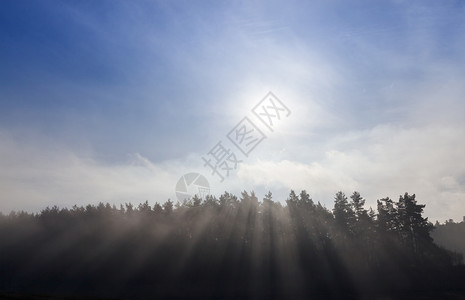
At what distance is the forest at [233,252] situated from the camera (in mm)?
62375

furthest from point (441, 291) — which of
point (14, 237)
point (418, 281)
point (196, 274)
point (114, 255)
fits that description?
point (14, 237)

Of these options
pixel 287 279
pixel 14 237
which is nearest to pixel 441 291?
pixel 287 279

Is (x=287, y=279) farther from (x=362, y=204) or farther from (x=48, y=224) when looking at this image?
(x=48, y=224)

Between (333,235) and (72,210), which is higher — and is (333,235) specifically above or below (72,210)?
below

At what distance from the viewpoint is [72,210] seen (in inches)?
3905

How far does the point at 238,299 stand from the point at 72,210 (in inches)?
2783

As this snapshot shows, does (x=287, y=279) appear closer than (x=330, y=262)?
Yes

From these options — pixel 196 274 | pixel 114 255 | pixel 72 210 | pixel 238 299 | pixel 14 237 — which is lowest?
pixel 238 299

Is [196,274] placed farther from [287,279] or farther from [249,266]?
[287,279]

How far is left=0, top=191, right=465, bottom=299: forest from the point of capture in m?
62.4

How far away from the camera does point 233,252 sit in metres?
72.6

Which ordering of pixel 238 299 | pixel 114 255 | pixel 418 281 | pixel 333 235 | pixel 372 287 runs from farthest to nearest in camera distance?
pixel 333 235 < pixel 114 255 < pixel 418 281 < pixel 372 287 < pixel 238 299

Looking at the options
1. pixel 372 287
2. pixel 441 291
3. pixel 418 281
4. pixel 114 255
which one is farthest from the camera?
pixel 114 255

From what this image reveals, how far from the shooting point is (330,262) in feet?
242
